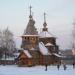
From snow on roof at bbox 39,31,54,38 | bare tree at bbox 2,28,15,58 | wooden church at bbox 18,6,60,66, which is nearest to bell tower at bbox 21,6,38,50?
wooden church at bbox 18,6,60,66

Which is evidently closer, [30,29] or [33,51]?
[33,51]

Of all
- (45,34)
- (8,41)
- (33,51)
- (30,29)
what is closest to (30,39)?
(30,29)

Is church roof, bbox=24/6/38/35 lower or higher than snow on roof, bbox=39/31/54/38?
higher

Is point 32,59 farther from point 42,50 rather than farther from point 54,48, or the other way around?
point 54,48

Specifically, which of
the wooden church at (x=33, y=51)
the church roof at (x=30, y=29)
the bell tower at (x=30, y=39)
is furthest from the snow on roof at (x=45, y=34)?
the bell tower at (x=30, y=39)

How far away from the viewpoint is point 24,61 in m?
54.4

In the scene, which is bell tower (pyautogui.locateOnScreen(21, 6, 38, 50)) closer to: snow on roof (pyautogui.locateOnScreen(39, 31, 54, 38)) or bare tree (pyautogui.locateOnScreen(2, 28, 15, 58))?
snow on roof (pyautogui.locateOnScreen(39, 31, 54, 38))

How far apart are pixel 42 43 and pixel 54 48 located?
3.62 meters

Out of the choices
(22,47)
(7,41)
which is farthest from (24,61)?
(7,41)

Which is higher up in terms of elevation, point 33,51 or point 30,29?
point 30,29

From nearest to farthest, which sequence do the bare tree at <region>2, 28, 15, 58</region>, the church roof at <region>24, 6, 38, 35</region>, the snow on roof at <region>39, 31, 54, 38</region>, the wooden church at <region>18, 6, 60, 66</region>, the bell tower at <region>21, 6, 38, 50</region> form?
the wooden church at <region>18, 6, 60, 66</region>, the bell tower at <region>21, 6, 38, 50</region>, the church roof at <region>24, 6, 38, 35</region>, the snow on roof at <region>39, 31, 54, 38</region>, the bare tree at <region>2, 28, 15, 58</region>

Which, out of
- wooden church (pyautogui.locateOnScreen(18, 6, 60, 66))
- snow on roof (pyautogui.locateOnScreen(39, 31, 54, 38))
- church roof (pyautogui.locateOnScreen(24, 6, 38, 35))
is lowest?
wooden church (pyautogui.locateOnScreen(18, 6, 60, 66))

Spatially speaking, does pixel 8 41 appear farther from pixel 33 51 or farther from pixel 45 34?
pixel 33 51

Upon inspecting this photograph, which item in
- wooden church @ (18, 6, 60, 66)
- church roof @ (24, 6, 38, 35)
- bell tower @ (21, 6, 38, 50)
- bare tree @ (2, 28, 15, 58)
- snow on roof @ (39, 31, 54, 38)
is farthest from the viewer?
bare tree @ (2, 28, 15, 58)
